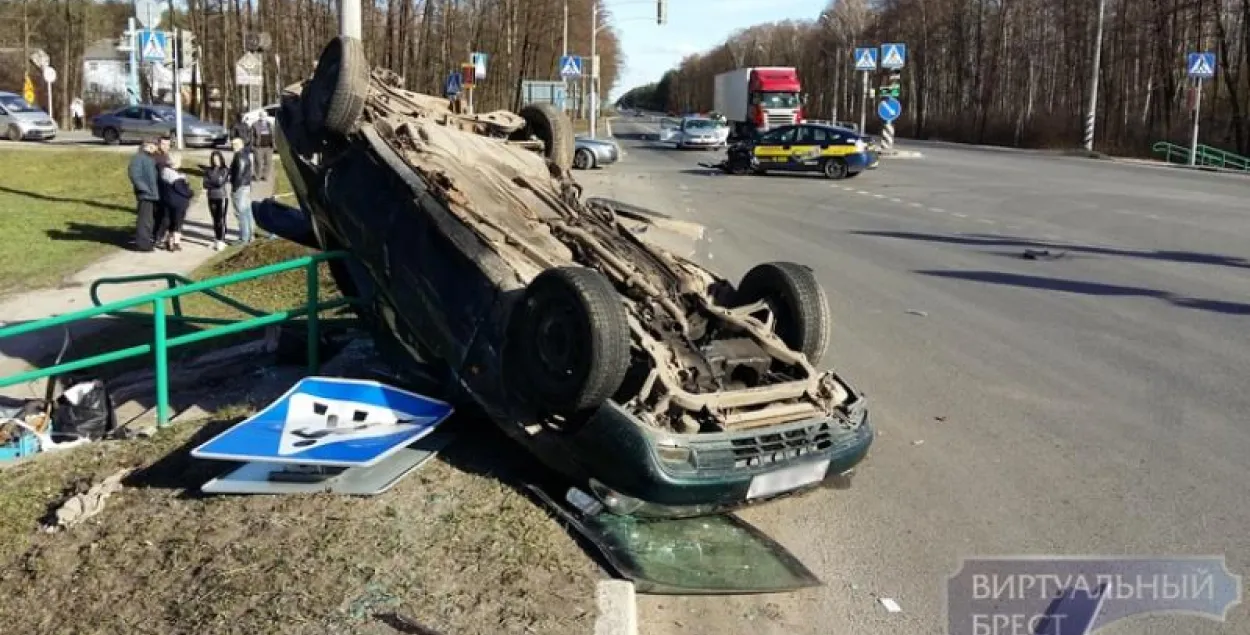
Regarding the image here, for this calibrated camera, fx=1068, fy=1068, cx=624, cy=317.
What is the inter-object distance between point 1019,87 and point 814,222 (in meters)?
61.8

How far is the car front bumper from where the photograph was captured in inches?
178

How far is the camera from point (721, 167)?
30.8 meters

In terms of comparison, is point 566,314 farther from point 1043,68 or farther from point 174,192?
point 1043,68

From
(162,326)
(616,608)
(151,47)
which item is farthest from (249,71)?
(616,608)

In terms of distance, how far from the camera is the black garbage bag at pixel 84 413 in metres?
6.66

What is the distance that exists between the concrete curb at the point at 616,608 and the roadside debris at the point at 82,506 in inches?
89.9

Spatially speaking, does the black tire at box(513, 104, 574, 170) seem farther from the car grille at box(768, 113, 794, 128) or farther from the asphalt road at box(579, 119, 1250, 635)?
the car grille at box(768, 113, 794, 128)

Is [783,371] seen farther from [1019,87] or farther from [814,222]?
[1019,87]

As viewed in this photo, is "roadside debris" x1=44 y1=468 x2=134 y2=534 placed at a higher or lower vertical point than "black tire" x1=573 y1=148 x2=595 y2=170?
lower

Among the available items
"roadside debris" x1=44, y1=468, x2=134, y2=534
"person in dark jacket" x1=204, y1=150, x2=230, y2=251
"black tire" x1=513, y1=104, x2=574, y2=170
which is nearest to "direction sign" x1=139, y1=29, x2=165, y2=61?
"person in dark jacket" x1=204, y1=150, x2=230, y2=251

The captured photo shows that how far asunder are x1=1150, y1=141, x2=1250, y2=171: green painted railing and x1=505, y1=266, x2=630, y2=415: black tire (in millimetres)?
39445

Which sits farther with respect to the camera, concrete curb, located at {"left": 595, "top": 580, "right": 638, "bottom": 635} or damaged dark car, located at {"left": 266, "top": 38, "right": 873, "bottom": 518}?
damaged dark car, located at {"left": 266, "top": 38, "right": 873, "bottom": 518}

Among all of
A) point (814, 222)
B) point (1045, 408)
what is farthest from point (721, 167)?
point (1045, 408)

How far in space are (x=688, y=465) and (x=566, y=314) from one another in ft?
2.86
